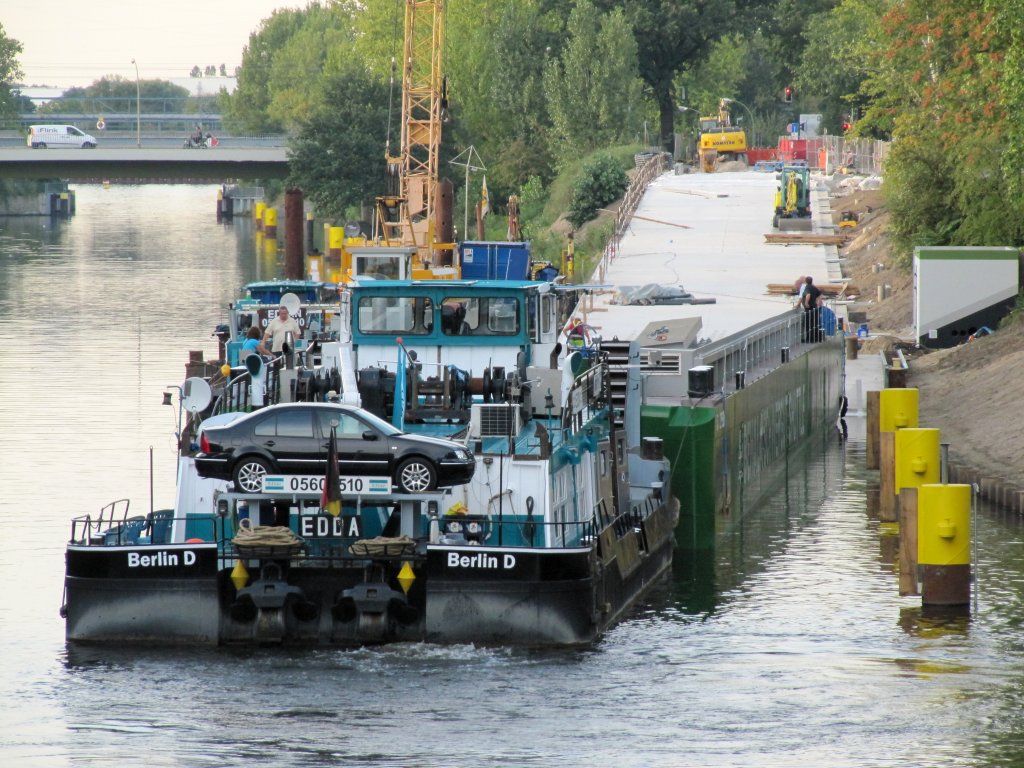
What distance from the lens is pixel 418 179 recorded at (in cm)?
8550

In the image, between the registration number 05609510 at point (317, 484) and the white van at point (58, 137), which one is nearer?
the registration number 05609510 at point (317, 484)

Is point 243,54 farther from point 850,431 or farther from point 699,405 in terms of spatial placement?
point 699,405

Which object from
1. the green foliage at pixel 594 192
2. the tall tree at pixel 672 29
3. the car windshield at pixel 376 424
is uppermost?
the tall tree at pixel 672 29

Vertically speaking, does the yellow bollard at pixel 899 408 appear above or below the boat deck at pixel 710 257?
below

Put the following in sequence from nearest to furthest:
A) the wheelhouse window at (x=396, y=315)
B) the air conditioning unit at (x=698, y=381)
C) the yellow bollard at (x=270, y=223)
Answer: the wheelhouse window at (x=396, y=315) → the air conditioning unit at (x=698, y=381) → the yellow bollard at (x=270, y=223)

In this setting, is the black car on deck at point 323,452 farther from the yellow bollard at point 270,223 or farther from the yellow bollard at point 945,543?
the yellow bollard at point 270,223

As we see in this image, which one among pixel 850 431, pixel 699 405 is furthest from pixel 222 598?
pixel 850 431

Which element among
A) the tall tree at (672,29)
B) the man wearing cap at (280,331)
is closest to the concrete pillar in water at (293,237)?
the tall tree at (672,29)

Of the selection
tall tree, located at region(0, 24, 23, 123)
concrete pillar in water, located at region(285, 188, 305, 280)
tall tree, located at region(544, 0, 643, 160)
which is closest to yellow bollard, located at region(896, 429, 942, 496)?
concrete pillar in water, located at region(285, 188, 305, 280)

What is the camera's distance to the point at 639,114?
11162 centimetres

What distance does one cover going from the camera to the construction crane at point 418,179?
257ft

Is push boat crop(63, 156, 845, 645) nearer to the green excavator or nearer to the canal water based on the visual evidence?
the canal water

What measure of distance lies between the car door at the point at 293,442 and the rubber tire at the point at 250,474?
202 millimetres

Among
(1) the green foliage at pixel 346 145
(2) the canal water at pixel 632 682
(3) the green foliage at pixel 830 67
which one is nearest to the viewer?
(2) the canal water at pixel 632 682
